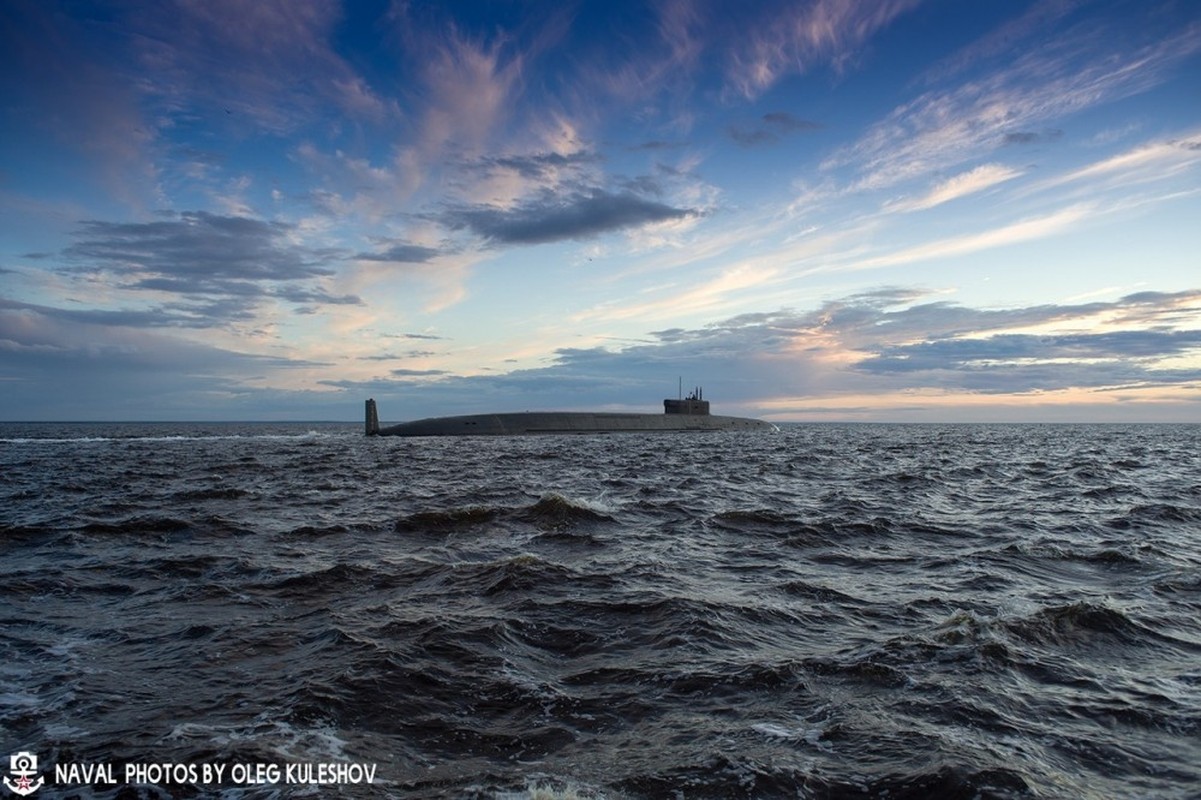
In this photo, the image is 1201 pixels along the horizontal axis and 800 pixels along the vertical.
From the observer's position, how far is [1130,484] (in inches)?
1320

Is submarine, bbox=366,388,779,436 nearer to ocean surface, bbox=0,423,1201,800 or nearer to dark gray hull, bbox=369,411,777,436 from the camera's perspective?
dark gray hull, bbox=369,411,777,436

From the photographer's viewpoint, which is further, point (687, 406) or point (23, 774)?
point (687, 406)

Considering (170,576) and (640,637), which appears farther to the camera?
(170,576)

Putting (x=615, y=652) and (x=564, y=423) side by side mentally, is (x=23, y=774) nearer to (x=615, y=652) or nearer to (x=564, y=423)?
(x=615, y=652)

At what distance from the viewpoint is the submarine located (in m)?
99.8

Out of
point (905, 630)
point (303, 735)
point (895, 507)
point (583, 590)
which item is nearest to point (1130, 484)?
point (895, 507)

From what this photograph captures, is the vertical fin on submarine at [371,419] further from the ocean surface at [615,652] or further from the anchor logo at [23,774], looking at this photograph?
the anchor logo at [23,774]

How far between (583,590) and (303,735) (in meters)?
6.65

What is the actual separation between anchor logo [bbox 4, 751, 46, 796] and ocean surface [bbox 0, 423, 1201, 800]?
0.13 metres

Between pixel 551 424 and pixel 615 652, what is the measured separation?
91.1 metres

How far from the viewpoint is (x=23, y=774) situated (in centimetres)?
662

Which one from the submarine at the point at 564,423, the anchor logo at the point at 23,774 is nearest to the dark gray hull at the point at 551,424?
the submarine at the point at 564,423

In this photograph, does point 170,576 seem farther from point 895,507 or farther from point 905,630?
point 895,507

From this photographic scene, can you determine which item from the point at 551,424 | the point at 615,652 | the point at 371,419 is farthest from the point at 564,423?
the point at 615,652
